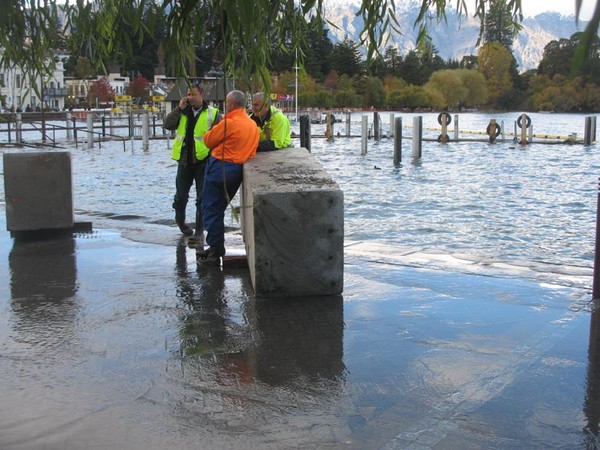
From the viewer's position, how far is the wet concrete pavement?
4.30m

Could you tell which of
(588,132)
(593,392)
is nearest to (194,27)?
(593,392)

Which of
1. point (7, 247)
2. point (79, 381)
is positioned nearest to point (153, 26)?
point (79, 381)

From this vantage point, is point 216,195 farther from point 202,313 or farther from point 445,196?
point 445,196

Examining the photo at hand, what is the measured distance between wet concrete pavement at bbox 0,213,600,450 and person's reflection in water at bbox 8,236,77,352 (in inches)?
1.0

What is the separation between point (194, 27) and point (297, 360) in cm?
235

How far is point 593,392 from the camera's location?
16.0 ft

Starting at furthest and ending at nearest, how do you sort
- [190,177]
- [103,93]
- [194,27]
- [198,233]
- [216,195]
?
[103,93] < [198,233] < [190,177] < [216,195] < [194,27]

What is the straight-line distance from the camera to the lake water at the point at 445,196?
504 inches

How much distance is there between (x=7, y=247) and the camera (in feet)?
32.6

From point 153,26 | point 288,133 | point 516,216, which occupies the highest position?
point 153,26

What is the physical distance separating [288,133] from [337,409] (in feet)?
18.1

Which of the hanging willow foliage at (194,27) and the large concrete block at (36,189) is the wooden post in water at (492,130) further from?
the hanging willow foliage at (194,27)

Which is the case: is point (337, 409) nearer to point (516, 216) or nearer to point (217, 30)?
point (217, 30)

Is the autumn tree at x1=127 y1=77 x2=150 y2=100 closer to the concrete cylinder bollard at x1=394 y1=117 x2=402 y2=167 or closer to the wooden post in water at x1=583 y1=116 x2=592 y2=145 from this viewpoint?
the wooden post in water at x1=583 y1=116 x2=592 y2=145
